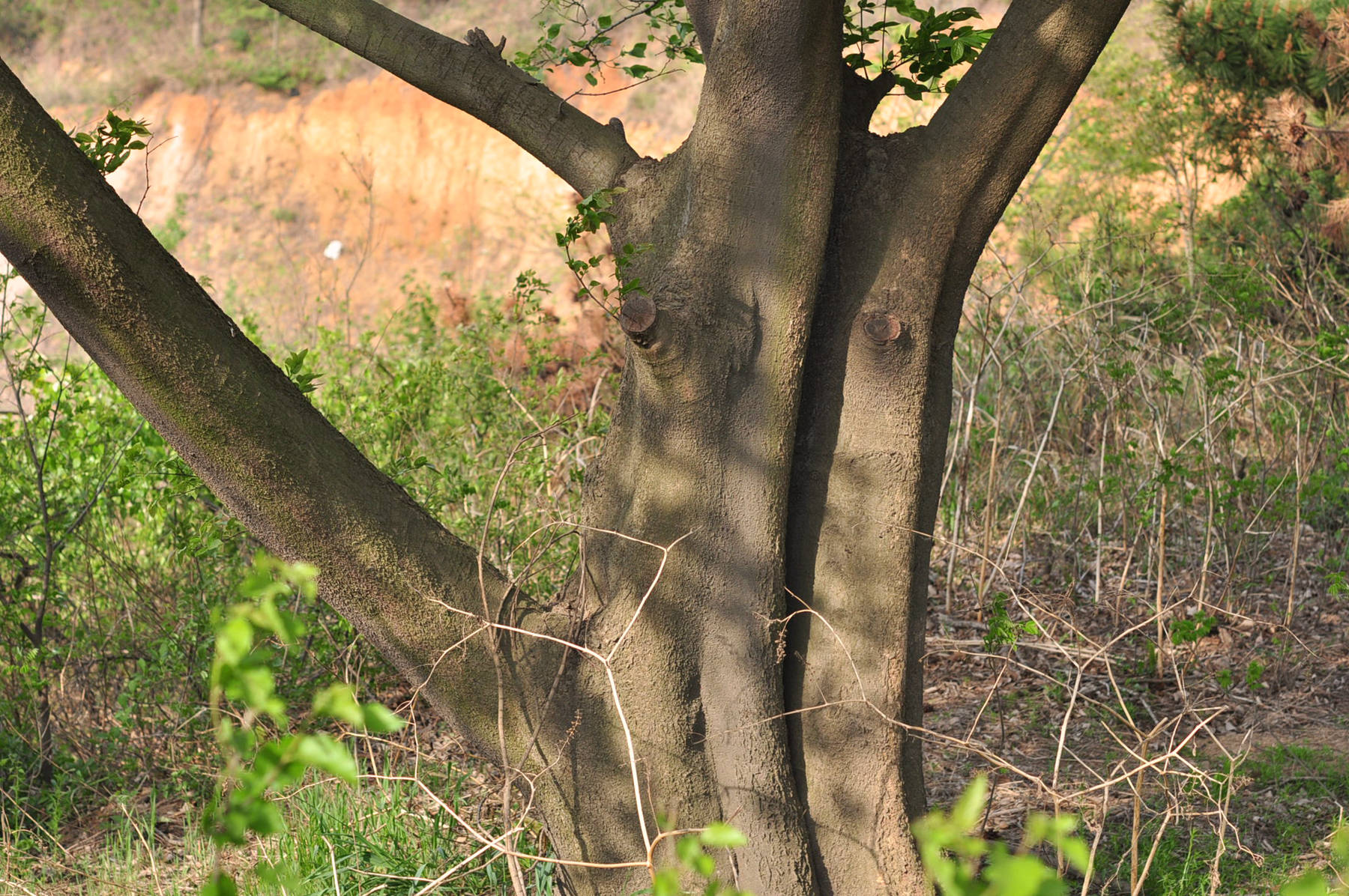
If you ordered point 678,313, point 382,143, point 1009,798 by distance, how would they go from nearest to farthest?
point 678,313 < point 1009,798 < point 382,143

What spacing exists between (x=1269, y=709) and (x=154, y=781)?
167 inches

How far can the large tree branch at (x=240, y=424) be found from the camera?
7.05 feet

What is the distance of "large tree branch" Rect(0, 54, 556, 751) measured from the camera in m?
2.15

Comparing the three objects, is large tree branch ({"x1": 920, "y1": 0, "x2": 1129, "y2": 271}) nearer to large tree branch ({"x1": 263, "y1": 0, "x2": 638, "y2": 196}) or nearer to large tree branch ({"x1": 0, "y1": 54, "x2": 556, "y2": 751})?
large tree branch ({"x1": 263, "y1": 0, "x2": 638, "y2": 196})

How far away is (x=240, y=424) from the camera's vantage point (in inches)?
90.2

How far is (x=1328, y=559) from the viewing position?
210 inches

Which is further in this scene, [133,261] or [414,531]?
[414,531]

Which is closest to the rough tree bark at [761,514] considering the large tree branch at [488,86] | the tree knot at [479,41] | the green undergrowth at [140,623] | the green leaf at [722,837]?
the large tree branch at [488,86]

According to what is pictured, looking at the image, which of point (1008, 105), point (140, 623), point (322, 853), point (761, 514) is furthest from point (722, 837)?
point (140, 623)

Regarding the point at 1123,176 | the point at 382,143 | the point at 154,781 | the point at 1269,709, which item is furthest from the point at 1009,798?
the point at 382,143

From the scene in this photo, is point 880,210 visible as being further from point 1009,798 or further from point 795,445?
point 1009,798

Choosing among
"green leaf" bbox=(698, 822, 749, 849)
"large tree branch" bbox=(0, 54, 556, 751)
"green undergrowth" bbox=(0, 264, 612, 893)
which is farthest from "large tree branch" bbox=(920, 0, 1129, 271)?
"green leaf" bbox=(698, 822, 749, 849)

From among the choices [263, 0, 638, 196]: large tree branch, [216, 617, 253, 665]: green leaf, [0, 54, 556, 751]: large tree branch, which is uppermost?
[263, 0, 638, 196]: large tree branch

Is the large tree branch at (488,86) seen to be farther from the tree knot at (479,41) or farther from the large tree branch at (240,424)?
the large tree branch at (240,424)
